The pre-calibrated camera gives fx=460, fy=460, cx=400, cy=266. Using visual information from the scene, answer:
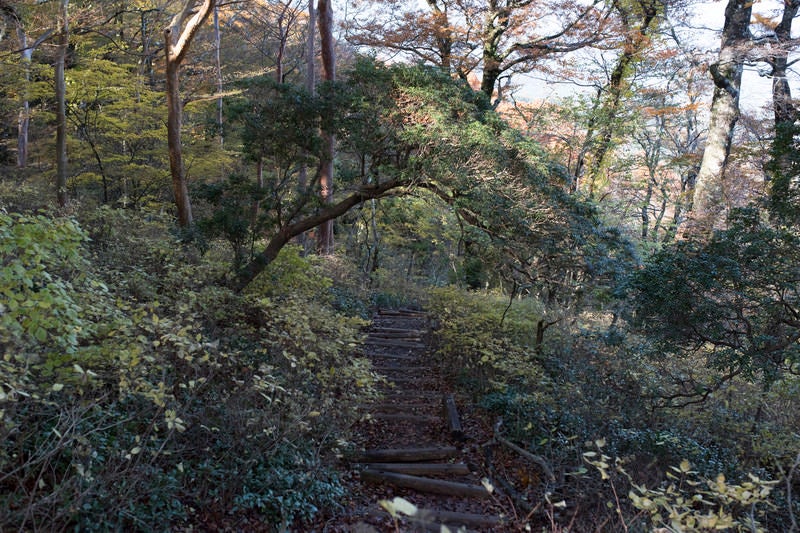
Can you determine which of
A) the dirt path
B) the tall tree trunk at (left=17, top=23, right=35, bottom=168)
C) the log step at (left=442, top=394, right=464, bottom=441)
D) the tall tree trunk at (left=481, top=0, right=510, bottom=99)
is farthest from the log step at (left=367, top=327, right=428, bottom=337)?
the tall tree trunk at (left=17, top=23, right=35, bottom=168)

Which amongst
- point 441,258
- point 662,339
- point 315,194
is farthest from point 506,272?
point 441,258

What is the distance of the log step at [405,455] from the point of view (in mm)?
Result: 5551

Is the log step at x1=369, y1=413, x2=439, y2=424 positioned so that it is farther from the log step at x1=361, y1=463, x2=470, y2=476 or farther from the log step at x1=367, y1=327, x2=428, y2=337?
the log step at x1=367, y1=327, x2=428, y2=337

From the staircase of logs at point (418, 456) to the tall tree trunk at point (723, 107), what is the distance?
6.56 metres

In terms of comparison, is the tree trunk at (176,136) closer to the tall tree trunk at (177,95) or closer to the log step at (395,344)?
the tall tree trunk at (177,95)

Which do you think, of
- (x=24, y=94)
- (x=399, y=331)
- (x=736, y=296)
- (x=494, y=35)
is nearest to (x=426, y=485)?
(x=736, y=296)

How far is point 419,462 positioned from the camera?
18.5ft

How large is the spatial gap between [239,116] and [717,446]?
7.91 metres

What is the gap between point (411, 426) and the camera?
254 inches

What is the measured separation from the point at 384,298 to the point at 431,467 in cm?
693

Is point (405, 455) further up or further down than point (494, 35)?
further down

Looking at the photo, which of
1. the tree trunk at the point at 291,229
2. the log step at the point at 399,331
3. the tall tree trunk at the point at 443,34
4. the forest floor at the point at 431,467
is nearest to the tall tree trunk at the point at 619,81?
the tall tree trunk at the point at 443,34

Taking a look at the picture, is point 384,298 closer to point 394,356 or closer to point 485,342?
point 394,356

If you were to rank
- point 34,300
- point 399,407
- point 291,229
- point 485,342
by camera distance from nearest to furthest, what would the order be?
point 34,300
point 399,407
point 291,229
point 485,342
